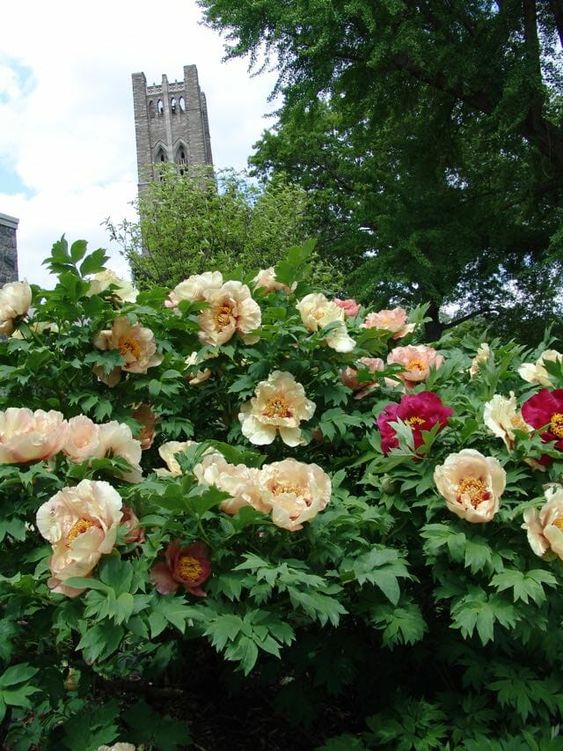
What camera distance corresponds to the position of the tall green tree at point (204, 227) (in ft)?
51.4

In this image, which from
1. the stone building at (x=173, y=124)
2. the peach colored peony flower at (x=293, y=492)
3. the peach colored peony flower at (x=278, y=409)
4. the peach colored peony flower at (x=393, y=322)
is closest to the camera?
the peach colored peony flower at (x=293, y=492)

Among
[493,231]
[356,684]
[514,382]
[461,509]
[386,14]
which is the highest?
[386,14]

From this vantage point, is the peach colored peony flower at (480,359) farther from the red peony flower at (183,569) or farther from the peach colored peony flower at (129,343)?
the red peony flower at (183,569)

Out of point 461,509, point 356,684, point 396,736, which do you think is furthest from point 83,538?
point 356,684

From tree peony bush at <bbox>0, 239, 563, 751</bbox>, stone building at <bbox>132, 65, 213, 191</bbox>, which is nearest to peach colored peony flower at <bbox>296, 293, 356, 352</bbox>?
tree peony bush at <bbox>0, 239, 563, 751</bbox>

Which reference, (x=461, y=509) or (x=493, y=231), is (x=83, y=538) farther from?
(x=493, y=231)

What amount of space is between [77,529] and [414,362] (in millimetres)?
1390

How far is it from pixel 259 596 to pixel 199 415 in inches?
47.8

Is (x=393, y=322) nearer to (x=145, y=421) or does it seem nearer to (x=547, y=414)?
(x=547, y=414)

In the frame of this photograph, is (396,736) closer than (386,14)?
Yes

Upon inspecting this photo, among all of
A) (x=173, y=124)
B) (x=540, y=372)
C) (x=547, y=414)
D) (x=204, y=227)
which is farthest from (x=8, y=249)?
(x=173, y=124)

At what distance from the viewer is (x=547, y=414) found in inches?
84.5

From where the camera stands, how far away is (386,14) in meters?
11.0

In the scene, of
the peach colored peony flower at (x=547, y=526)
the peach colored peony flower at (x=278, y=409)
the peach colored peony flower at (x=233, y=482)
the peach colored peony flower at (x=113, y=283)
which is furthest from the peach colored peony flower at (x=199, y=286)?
the peach colored peony flower at (x=547, y=526)
